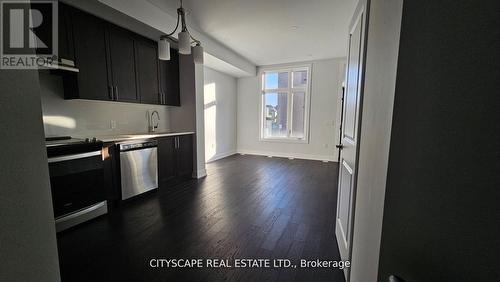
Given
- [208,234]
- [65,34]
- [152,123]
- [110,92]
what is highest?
[65,34]

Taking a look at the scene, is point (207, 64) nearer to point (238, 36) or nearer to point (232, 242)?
point (238, 36)

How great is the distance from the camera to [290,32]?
3.70 meters

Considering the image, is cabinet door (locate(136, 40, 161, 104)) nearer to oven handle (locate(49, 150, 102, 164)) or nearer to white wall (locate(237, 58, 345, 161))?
oven handle (locate(49, 150, 102, 164))

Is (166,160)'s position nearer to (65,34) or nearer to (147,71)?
(147,71)

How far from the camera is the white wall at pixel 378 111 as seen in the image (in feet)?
2.33

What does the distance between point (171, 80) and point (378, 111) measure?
148 inches

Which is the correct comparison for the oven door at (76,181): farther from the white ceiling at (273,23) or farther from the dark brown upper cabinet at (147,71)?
the white ceiling at (273,23)

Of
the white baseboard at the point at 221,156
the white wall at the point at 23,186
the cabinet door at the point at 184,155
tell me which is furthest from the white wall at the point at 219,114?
the white wall at the point at 23,186

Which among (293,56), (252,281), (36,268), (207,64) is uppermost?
(293,56)

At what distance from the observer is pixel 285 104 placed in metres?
6.28

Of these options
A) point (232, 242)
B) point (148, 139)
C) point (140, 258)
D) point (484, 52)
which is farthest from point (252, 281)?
point (148, 139)

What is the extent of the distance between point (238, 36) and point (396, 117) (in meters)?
3.87

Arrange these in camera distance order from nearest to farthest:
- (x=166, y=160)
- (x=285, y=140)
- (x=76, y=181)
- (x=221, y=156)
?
(x=76, y=181) < (x=166, y=160) < (x=221, y=156) < (x=285, y=140)

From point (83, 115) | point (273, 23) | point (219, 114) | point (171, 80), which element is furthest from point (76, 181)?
point (219, 114)
